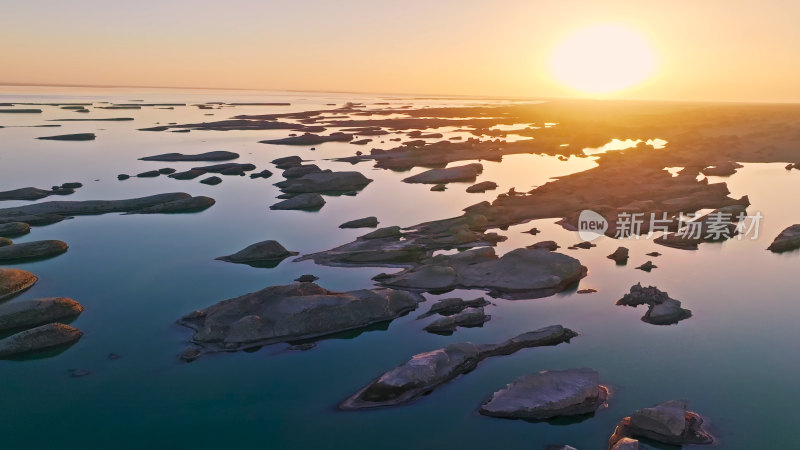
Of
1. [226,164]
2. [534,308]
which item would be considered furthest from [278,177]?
[534,308]

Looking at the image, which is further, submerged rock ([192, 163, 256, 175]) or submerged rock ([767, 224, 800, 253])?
submerged rock ([192, 163, 256, 175])

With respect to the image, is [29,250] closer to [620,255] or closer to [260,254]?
[260,254]

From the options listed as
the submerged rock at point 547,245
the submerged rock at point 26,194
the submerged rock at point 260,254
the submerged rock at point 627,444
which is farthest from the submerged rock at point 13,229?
the submerged rock at point 627,444

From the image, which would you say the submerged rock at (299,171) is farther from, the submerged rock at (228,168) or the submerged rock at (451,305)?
the submerged rock at (451,305)

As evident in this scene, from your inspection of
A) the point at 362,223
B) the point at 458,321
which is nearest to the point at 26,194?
the point at 362,223

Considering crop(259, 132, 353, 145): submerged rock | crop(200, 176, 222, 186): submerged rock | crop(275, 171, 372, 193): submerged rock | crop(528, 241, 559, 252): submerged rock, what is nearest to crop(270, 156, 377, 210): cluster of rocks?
crop(275, 171, 372, 193): submerged rock

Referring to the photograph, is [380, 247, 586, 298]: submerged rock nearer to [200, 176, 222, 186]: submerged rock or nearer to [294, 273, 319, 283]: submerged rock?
[294, 273, 319, 283]: submerged rock
